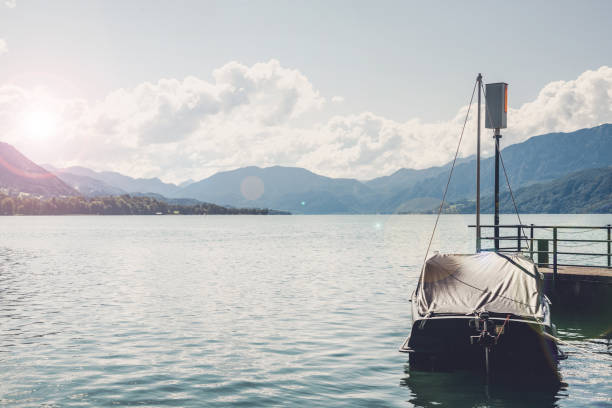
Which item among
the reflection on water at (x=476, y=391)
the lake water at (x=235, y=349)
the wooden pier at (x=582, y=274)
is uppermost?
the wooden pier at (x=582, y=274)

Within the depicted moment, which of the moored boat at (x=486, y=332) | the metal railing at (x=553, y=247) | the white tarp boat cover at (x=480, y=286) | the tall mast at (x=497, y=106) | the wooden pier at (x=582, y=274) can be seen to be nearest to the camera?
the moored boat at (x=486, y=332)

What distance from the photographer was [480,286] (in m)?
16.2

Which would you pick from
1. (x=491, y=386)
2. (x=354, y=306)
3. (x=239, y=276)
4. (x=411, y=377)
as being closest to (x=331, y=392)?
(x=411, y=377)

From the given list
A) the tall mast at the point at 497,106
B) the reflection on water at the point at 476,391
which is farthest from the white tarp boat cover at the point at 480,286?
the tall mast at the point at 497,106

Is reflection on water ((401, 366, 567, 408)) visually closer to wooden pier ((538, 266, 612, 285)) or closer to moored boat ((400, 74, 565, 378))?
moored boat ((400, 74, 565, 378))

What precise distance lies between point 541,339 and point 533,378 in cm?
124

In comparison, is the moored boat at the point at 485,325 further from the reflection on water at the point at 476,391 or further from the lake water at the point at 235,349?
the lake water at the point at 235,349

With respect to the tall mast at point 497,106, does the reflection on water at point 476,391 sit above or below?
below

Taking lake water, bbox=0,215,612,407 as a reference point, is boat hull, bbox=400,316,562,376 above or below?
above

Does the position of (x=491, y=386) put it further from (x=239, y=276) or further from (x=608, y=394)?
(x=239, y=276)

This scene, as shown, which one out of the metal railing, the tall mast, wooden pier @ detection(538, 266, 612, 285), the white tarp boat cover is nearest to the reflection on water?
the white tarp boat cover

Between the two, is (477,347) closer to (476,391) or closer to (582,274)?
(476,391)

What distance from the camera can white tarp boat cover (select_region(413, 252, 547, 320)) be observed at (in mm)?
14859

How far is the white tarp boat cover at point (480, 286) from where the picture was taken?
14859 mm
